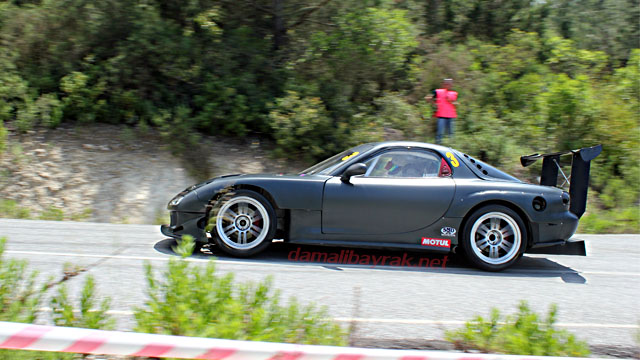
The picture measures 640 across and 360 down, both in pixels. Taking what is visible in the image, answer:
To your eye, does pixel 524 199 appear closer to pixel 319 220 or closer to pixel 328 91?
pixel 319 220

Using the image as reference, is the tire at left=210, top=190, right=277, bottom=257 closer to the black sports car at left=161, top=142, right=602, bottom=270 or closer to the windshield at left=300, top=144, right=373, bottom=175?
the black sports car at left=161, top=142, right=602, bottom=270

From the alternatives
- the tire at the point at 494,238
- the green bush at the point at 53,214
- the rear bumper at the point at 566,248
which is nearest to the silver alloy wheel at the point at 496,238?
the tire at the point at 494,238

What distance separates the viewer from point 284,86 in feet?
39.8

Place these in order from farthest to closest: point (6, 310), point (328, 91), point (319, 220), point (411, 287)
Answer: point (328, 91), point (319, 220), point (411, 287), point (6, 310)

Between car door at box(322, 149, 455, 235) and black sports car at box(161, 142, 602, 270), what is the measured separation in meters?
0.01

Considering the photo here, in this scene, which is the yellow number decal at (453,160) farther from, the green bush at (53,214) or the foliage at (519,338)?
the green bush at (53,214)

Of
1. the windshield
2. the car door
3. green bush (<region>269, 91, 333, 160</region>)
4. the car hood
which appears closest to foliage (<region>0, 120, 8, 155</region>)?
green bush (<region>269, 91, 333, 160</region>)

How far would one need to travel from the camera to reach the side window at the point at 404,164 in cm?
604

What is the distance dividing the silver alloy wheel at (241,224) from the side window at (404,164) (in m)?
1.25

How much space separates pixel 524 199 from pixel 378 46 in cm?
731

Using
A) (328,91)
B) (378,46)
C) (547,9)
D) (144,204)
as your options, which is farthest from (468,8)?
(144,204)

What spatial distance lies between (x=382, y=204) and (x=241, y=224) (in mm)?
1447

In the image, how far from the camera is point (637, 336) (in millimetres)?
3914

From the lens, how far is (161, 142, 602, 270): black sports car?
5.78 m
